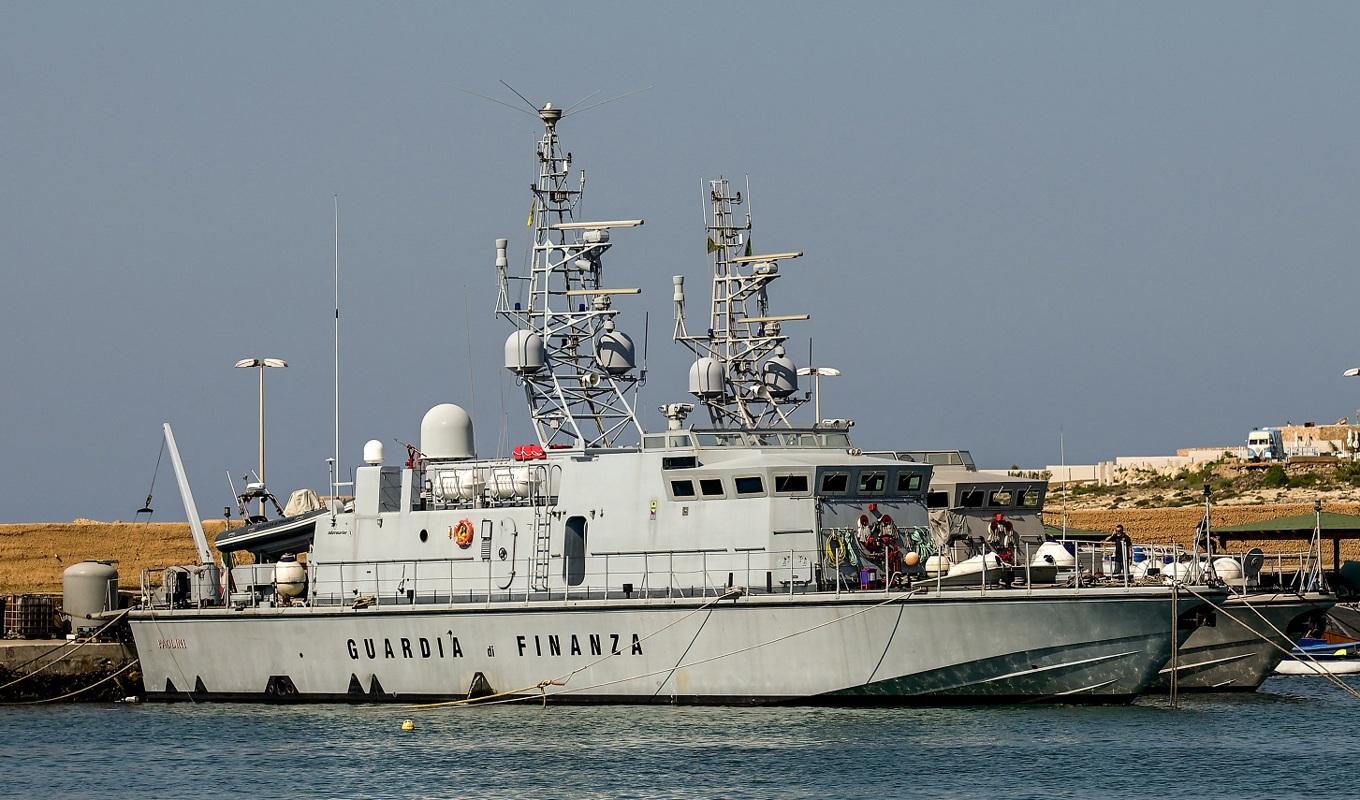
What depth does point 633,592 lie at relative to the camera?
107 feet

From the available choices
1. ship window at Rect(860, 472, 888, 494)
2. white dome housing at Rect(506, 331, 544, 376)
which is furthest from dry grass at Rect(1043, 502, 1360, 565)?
white dome housing at Rect(506, 331, 544, 376)

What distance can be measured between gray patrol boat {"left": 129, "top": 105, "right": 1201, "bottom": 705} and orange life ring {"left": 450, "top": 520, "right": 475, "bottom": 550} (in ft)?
0.16

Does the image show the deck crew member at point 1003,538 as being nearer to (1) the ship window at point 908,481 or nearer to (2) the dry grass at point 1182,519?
(1) the ship window at point 908,481

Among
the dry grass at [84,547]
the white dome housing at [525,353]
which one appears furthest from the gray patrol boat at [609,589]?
the dry grass at [84,547]

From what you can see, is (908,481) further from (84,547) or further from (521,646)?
(84,547)

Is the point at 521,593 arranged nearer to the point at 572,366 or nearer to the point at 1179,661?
the point at 572,366

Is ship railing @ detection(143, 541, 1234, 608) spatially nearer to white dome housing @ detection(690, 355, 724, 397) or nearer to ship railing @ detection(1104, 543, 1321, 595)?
ship railing @ detection(1104, 543, 1321, 595)

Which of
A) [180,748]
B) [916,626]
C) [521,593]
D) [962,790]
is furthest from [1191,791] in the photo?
[180,748]

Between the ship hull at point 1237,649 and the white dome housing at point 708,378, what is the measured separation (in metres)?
10.4

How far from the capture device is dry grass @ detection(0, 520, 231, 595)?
197 feet

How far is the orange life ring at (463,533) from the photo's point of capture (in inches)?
1362

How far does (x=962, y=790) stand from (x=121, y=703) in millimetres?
19239

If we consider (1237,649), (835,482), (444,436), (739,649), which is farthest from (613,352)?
(1237,649)

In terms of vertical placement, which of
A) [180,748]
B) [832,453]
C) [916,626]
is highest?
[832,453]
